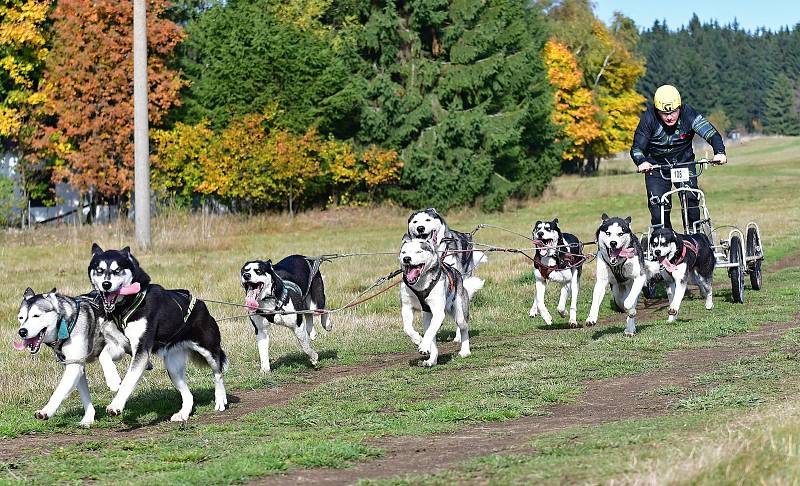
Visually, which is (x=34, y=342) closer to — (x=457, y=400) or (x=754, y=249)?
(x=457, y=400)

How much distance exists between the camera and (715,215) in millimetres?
35719

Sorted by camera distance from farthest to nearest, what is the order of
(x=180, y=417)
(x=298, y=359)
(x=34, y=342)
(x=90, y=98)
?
(x=90, y=98) → (x=298, y=359) → (x=180, y=417) → (x=34, y=342)

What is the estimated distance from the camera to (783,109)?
6216 inches

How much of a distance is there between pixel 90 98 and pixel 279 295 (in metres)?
23.9

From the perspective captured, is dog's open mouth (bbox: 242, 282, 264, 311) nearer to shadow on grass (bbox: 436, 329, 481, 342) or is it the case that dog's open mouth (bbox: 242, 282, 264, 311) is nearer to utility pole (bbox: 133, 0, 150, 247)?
shadow on grass (bbox: 436, 329, 481, 342)

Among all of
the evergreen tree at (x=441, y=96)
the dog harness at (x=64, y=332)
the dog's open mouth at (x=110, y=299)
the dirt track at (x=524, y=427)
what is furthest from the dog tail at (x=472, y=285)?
the evergreen tree at (x=441, y=96)

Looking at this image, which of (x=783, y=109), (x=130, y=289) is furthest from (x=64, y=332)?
(x=783, y=109)

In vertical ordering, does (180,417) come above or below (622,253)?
below

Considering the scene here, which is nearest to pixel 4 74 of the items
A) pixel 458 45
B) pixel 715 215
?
pixel 458 45

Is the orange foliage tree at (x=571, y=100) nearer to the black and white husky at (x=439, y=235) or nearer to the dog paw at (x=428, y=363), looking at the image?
the black and white husky at (x=439, y=235)

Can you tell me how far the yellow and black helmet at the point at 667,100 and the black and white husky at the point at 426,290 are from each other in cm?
440

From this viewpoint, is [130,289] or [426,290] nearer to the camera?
[130,289]

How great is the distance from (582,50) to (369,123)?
31.4 m

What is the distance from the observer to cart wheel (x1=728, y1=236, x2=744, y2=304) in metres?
14.6
